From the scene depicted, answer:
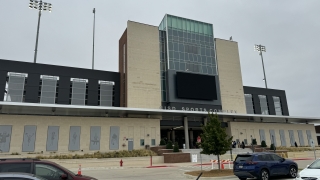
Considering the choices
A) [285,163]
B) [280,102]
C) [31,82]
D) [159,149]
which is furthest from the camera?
[280,102]

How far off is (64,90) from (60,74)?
3.06 m

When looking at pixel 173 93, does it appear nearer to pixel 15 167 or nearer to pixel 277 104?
pixel 277 104

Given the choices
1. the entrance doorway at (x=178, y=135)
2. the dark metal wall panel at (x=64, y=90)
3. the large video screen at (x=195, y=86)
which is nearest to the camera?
the dark metal wall panel at (x=64, y=90)

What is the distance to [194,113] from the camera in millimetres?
39438

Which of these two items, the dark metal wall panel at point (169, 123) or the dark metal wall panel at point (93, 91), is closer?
the dark metal wall panel at point (169, 123)

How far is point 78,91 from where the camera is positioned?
4606 centimetres

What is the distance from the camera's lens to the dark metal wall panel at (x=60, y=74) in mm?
42531

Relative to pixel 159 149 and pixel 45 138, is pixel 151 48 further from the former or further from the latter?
pixel 45 138

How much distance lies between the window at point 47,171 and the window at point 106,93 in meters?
39.6

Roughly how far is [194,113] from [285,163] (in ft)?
81.0

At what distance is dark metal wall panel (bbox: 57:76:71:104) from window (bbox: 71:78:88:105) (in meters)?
0.88

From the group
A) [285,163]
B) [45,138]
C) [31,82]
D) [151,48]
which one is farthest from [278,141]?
[31,82]

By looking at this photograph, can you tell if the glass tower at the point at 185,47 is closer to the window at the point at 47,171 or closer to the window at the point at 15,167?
the window at the point at 47,171

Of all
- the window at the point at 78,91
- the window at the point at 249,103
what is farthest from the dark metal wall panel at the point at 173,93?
A: the window at the point at 78,91
